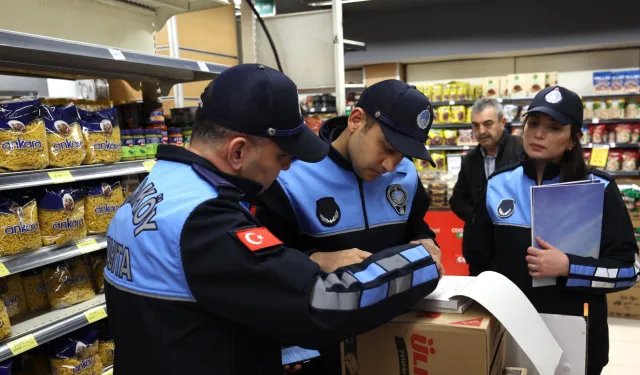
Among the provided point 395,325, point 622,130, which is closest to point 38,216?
point 395,325

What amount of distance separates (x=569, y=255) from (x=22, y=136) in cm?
206

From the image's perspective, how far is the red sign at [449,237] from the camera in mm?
5152

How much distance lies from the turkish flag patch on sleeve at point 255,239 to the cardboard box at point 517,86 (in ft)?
22.0

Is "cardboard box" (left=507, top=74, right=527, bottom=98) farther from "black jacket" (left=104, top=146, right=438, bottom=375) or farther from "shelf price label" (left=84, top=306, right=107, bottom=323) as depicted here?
"black jacket" (left=104, top=146, right=438, bottom=375)

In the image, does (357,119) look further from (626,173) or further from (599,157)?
(626,173)

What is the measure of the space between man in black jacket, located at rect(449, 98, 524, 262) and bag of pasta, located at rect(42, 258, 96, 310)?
274cm

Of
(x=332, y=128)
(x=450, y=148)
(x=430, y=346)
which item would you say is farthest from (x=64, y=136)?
(x=450, y=148)

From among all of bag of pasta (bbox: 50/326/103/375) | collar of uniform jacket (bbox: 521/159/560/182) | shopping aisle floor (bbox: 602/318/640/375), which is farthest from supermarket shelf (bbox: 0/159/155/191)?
shopping aisle floor (bbox: 602/318/640/375)

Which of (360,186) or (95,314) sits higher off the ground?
(360,186)

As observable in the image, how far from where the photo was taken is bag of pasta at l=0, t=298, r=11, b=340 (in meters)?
1.86

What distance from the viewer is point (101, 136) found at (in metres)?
2.31

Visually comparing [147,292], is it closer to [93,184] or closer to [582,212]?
[582,212]

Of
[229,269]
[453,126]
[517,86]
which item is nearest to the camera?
[229,269]

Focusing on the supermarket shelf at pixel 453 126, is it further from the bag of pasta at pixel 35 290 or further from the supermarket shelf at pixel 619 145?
the bag of pasta at pixel 35 290
